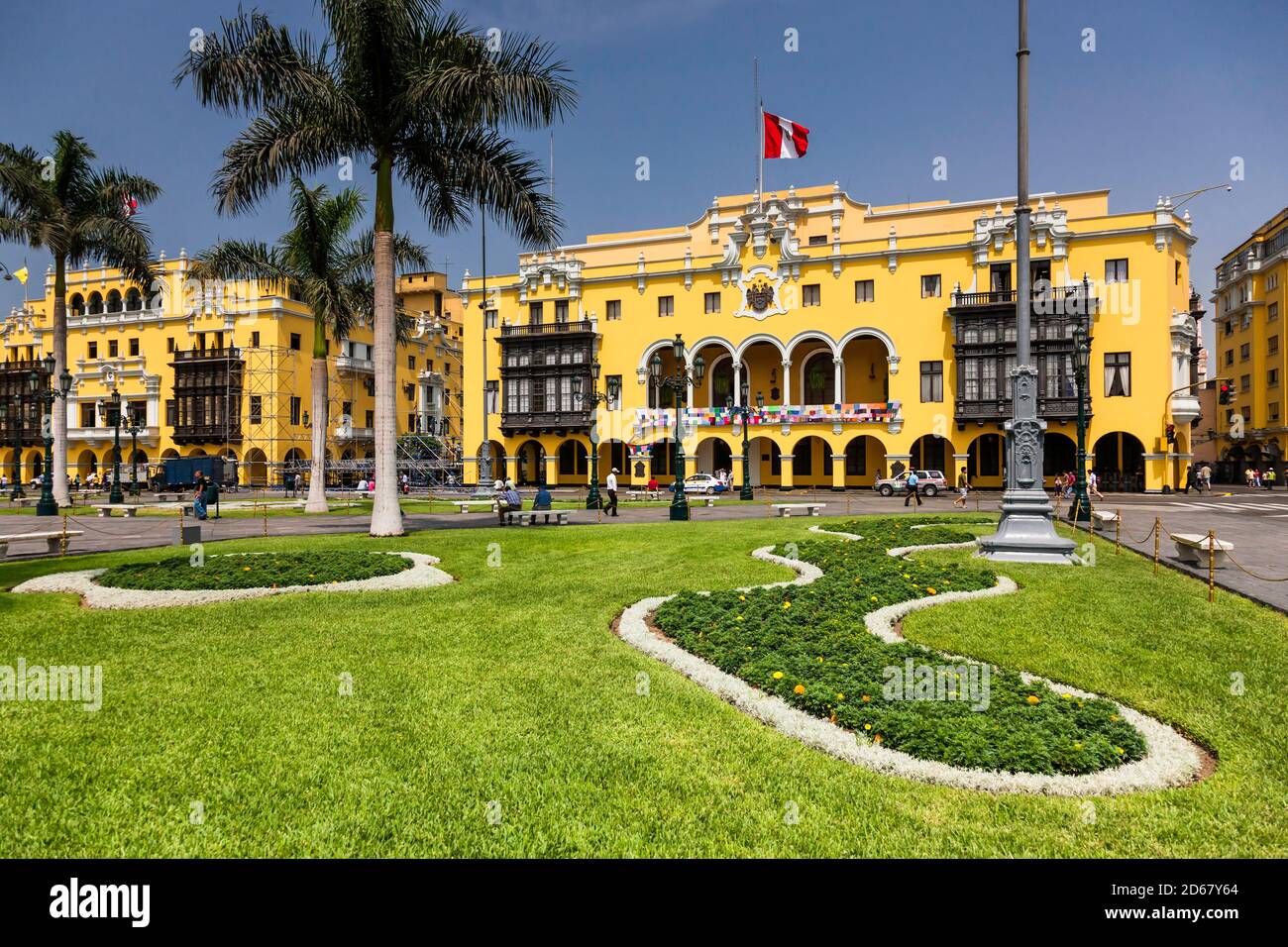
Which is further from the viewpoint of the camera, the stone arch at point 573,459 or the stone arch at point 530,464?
the stone arch at point 530,464

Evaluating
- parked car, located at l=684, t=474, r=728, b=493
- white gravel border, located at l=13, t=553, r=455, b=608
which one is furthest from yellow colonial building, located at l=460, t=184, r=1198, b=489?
white gravel border, located at l=13, t=553, r=455, b=608

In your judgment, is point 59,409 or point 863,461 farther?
point 863,461

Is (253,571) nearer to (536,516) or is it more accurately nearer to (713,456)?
(536,516)

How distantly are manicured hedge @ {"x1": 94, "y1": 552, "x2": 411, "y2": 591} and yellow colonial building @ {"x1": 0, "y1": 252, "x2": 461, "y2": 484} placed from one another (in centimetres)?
4443

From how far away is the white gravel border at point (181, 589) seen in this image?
9.82m

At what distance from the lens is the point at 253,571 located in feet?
37.3

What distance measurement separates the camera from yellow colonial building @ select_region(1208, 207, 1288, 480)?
6162 centimetres

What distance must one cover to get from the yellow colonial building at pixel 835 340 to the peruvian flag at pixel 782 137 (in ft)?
17.4

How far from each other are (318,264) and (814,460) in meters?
35.1

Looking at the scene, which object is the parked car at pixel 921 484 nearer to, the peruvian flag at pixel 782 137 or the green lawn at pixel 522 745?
the peruvian flag at pixel 782 137

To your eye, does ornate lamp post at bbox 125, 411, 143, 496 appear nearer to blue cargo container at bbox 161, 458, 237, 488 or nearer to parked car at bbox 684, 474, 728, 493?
blue cargo container at bbox 161, 458, 237, 488

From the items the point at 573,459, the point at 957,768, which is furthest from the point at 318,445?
the point at 573,459

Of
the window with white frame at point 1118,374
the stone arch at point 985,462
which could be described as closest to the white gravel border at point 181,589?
the stone arch at point 985,462
